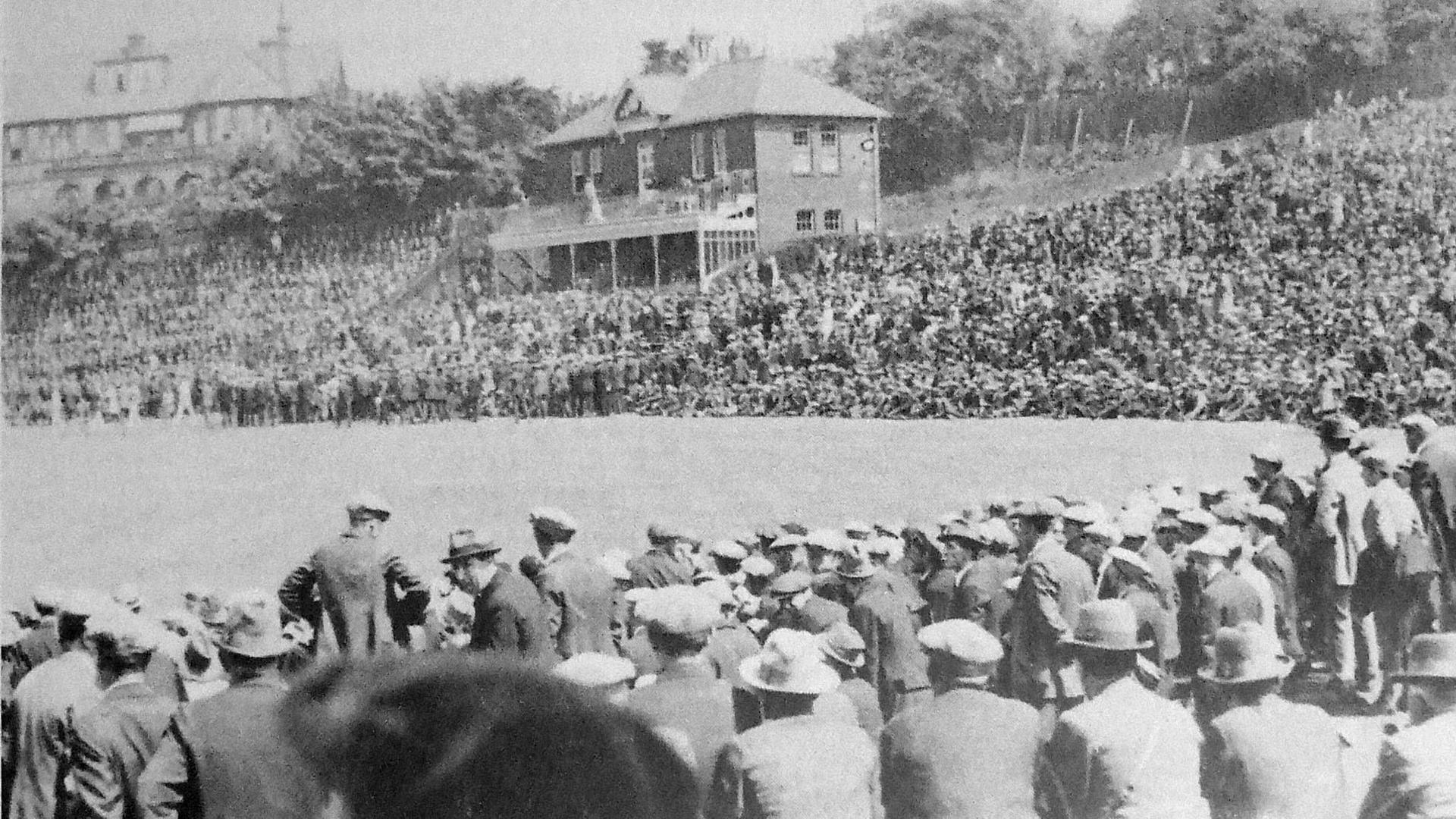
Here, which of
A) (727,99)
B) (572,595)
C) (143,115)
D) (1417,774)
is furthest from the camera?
(143,115)

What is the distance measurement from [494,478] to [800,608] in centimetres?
247

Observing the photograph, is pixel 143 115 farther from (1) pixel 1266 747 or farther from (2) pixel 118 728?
(1) pixel 1266 747

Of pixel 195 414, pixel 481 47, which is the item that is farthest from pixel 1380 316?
pixel 195 414

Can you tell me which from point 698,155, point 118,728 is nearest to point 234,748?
point 118,728

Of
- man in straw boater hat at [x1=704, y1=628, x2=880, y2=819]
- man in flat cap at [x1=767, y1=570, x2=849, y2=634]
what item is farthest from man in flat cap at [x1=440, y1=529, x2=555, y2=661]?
man in straw boater hat at [x1=704, y1=628, x2=880, y2=819]

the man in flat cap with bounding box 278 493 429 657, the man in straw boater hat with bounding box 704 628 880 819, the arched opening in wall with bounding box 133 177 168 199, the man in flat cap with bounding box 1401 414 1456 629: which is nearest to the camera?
the man in straw boater hat with bounding box 704 628 880 819

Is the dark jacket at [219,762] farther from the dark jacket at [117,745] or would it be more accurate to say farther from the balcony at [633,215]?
the balcony at [633,215]

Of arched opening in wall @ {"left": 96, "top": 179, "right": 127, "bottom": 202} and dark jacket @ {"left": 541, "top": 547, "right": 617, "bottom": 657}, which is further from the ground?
arched opening in wall @ {"left": 96, "top": 179, "right": 127, "bottom": 202}

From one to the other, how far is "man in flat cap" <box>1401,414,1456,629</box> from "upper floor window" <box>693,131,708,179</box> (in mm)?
3246

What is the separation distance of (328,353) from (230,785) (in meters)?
4.68

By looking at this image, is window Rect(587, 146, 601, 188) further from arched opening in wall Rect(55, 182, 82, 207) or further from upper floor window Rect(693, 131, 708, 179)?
arched opening in wall Rect(55, 182, 82, 207)

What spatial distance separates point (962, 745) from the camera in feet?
9.96

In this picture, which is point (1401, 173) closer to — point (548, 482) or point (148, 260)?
point (548, 482)

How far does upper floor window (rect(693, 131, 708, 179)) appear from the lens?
6555 millimetres
